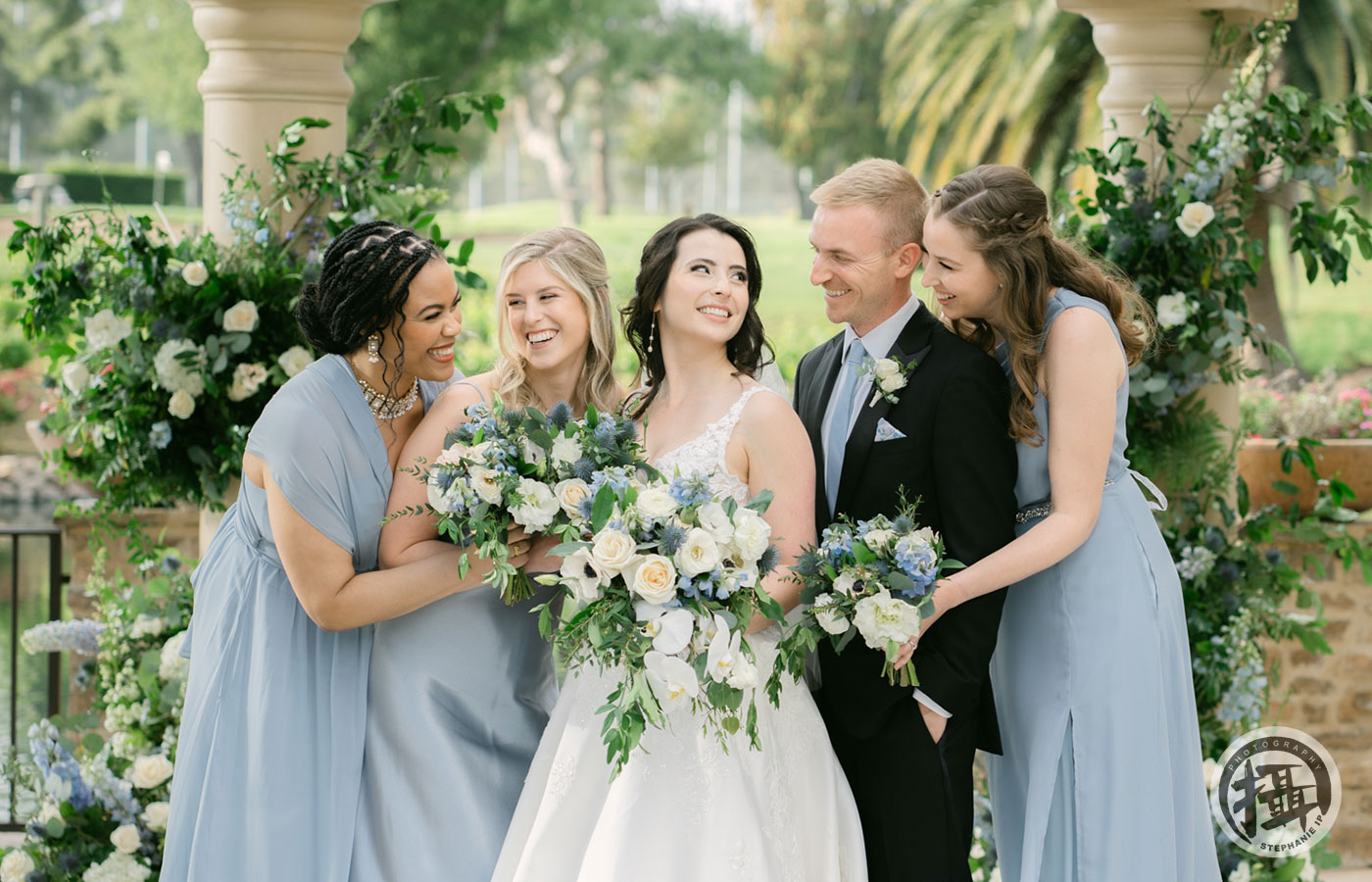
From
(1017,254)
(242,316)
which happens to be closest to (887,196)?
(1017,254)

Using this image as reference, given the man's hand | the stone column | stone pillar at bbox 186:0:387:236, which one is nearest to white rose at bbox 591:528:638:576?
the man's hand

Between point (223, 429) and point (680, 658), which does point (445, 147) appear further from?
point (680, 658)

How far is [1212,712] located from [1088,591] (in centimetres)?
174

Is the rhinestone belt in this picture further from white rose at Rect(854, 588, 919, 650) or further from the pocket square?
white rose at Rect(854, 588, 919, 650)

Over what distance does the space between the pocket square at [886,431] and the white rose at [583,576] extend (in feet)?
2.54

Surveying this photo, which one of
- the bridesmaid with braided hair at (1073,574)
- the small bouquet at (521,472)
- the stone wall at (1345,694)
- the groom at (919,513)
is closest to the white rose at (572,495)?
the small bouquet at (521,472)

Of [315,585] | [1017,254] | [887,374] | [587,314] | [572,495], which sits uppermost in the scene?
[1017,254]

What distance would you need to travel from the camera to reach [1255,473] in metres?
5.31

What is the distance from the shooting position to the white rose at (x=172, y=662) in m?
4.11

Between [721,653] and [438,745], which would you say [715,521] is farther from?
[438,745]

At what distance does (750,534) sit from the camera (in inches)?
99.9

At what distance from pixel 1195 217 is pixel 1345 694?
2466 millimetres

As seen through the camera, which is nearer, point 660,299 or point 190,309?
point 660,299

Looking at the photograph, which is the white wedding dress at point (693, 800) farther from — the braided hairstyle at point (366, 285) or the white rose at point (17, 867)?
the white rose at point (17, 867)
